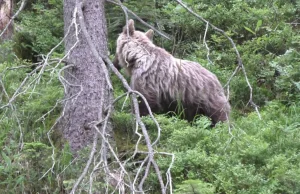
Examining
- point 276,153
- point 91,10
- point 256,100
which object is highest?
point 91,10

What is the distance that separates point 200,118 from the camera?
25.0 ft

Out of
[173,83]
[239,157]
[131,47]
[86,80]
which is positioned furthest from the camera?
[131,47]

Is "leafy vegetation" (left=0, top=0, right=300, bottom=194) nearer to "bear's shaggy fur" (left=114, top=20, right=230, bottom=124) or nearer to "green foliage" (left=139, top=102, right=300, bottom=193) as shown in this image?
"green foliage" (left=139, top=102, right=300, bottom=193)

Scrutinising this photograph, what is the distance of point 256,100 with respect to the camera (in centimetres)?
925

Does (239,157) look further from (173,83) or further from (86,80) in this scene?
(173,83)

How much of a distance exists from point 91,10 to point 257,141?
8.35 feet

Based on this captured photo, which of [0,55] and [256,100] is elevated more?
[0,55]

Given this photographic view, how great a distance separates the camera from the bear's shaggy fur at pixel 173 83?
8.33 meters

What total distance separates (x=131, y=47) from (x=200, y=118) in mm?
1739

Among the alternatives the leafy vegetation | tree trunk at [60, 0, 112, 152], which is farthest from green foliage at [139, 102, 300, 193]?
tree trunk at [60, 0, 112, 152]

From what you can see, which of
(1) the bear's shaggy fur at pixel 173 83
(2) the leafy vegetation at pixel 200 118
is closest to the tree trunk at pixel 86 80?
(2) the leafy vegetation at pixel 200 118

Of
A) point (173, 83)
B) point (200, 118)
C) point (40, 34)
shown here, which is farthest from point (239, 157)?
point (40, 34)

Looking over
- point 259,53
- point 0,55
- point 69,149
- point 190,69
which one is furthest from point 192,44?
point 69,149

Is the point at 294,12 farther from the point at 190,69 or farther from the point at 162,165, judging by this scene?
the point at 162,165
